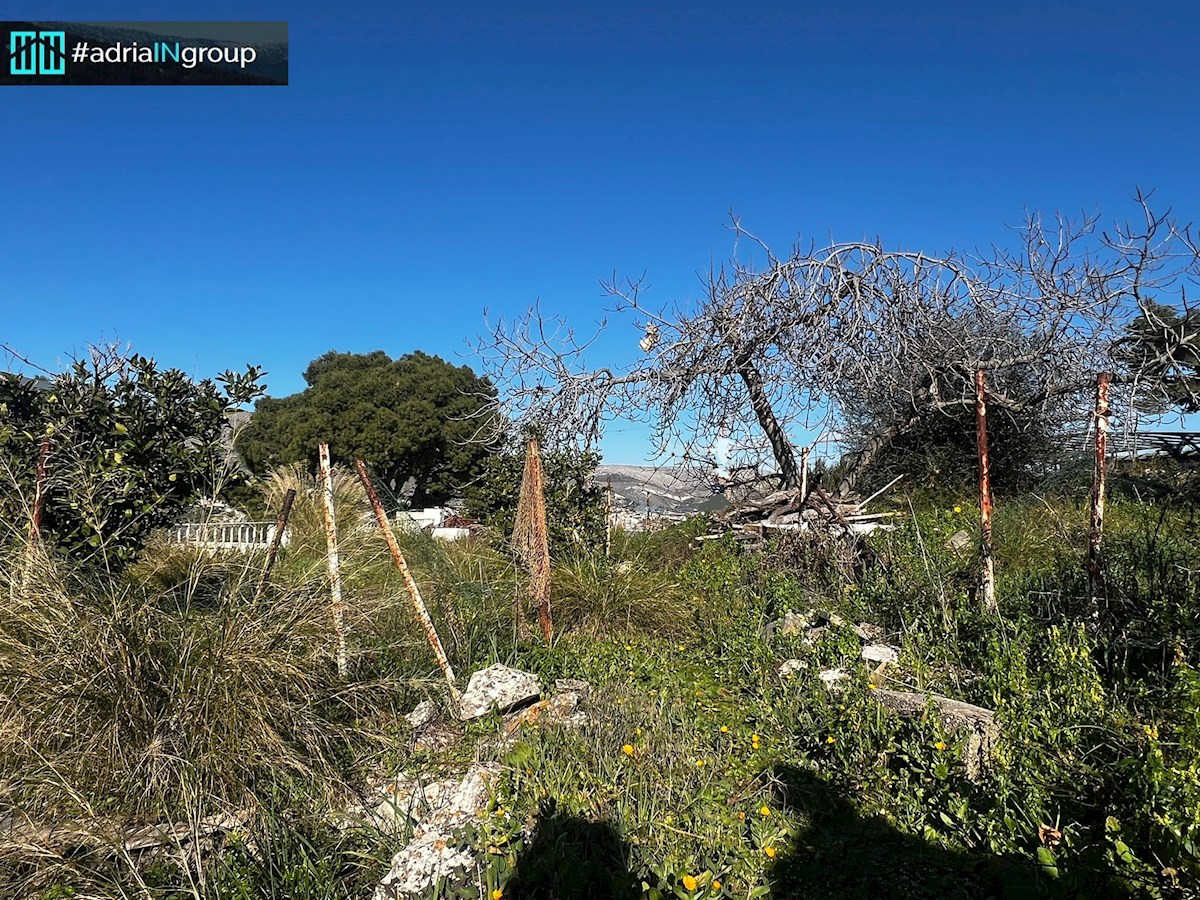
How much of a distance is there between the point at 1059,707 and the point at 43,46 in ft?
27.6

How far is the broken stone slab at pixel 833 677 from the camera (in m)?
3.64

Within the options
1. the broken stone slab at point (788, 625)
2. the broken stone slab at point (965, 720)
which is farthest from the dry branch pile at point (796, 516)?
the broken stone slab at point (965, 720)

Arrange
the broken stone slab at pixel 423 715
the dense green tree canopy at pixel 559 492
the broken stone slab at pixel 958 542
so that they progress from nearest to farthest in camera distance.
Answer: the broken stone slab at pixel 423 715
the broken stone slab at pixel 958 542
the dense green tree canopy at pixel 559 492

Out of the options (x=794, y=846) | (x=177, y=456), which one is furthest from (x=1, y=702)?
(x=794, y=846)

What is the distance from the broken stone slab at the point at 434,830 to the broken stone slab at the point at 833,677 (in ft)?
5.84

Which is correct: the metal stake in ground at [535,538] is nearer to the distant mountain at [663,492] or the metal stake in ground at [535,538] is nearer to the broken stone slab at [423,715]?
the broken stone slab at [423,715]

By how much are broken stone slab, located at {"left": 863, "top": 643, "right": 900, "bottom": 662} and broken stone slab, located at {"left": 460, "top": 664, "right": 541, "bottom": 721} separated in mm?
2045

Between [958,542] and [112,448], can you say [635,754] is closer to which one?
[112,448]

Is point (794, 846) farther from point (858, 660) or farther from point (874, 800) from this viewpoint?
point (858, 660)

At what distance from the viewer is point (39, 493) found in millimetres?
3885

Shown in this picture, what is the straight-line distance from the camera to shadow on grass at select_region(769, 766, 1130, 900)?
7.47 feet

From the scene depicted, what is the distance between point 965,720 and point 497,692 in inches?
91.3

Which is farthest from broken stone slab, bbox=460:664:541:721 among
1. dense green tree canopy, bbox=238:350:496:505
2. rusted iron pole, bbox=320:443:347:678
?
dense green tree canopy, bbox=238:350:496:505

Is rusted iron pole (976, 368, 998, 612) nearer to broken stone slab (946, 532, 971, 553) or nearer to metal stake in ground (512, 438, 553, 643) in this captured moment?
broken stone slab (946, 532, 971, 553)
